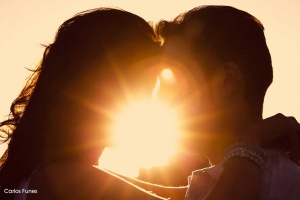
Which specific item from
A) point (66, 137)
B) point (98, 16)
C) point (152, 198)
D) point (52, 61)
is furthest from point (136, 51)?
point (152, 198)

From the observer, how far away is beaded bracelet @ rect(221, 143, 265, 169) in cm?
321

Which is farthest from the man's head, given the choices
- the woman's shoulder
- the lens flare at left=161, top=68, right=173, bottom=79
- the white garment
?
the woman's shoulder

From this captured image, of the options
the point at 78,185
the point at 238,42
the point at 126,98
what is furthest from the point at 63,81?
the point at 238,42

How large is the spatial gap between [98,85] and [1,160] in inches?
54.0

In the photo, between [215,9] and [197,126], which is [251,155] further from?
[215,9]

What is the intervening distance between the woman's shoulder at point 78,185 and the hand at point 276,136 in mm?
1087

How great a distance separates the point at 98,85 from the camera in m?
4.06

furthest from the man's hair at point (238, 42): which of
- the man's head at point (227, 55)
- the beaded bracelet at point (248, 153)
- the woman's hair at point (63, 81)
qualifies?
the beaded bracelet at point (248, 153)

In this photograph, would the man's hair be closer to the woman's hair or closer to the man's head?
the man's head

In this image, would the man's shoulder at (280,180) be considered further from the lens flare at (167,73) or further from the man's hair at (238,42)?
the lens flare at (167,73)

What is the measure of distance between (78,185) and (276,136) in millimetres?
1860

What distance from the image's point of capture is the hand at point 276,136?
3406 mm

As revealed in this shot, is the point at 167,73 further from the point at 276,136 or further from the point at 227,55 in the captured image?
the point at 276,136

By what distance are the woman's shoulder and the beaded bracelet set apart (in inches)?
33.6
